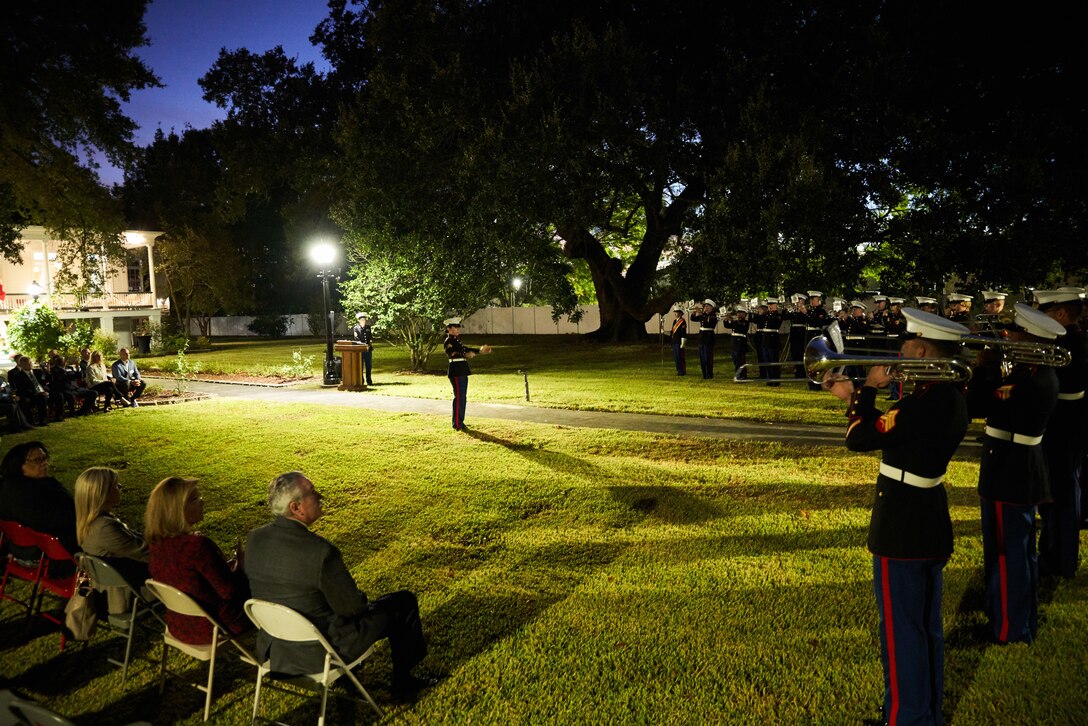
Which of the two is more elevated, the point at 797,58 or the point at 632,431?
the point at 797,58

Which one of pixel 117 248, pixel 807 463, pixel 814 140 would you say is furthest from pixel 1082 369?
pixel 117 248

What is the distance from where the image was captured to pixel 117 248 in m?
22.4

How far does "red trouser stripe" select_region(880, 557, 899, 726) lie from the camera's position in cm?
325

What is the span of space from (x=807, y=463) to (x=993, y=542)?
14.2ft

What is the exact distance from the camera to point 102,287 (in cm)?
3159

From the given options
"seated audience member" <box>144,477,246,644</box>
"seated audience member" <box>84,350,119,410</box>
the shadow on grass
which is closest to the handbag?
"seated audience member" <box>144,477,246,644</box>

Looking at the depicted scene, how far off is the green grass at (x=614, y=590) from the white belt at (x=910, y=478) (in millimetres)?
1321

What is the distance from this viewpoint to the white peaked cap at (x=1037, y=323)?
422 cm

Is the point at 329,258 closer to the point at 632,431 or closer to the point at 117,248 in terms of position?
the point at 117,248

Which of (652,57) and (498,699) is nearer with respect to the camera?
(498,699)

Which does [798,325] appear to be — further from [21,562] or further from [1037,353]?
[21,562]

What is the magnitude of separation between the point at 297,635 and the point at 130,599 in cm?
182

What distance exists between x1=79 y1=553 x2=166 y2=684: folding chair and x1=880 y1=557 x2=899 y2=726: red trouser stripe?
168 inches

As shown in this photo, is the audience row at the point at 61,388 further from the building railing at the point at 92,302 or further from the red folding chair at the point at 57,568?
the building railing at the point at 92,302
